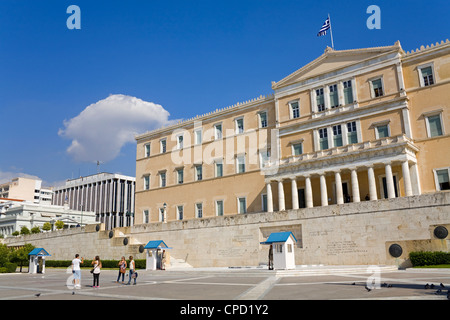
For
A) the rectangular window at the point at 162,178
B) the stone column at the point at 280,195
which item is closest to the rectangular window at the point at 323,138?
the stone column at the point at 280,195

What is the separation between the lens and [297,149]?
137 feet

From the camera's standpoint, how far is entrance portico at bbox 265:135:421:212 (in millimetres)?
32594

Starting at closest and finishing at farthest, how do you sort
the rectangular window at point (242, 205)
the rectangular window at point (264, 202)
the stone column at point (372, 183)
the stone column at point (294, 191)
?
the stone column at point (372, 183)
the stone column at point (294, 191)
the rectangular window at point (264, 202)
the rectangular window at point (242, 205)

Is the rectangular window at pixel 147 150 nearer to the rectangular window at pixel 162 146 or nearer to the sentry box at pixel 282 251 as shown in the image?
the rectangular window at pixel 162 146

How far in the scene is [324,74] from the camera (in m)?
40.6

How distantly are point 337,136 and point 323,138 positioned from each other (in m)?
1.50

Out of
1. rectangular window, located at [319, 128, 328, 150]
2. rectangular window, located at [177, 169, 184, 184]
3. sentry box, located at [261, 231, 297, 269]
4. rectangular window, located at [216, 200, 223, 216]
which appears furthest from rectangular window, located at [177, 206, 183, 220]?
sentry box, located at [261, 231, 297, 269]

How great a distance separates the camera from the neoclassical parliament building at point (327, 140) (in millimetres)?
34188

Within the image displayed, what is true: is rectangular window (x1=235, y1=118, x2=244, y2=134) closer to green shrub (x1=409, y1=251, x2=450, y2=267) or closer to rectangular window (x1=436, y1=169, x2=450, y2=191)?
rectangular window (x1=436, y1=169, x2=450, y2=191)

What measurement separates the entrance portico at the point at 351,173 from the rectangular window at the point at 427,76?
6.37 m

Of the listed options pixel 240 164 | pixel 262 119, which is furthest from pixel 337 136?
pixel 240 164

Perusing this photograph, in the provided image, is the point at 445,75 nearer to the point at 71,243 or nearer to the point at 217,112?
the point at 217,112

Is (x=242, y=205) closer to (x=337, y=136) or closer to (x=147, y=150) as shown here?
(x=337, y=136)
